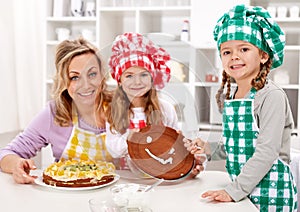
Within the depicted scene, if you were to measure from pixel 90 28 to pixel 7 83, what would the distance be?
0.97 metres

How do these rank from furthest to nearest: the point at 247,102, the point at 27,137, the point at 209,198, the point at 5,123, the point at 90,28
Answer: the point at 90,28 → the point at 5,123 → the point at 27,137 → the point at 247,102 → the point at 209,198

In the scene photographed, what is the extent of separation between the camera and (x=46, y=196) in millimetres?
1354

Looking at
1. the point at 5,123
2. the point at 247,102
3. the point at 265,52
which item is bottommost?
the point at 5,123

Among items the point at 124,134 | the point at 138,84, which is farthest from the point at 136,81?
the point at 124,134

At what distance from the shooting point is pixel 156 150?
4.70ft

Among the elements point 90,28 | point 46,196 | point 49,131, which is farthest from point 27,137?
point 90,28

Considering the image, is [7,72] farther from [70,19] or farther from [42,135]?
[42,135]

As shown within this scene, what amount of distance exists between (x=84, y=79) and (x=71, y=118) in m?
0.31

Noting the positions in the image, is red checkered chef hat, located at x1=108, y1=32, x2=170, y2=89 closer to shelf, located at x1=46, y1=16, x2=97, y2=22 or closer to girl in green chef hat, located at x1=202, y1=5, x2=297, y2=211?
girl in green chef hat, located at x1=202, y1=5, x2=297, y2=211

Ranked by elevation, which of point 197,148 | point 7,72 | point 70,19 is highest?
point 70,19

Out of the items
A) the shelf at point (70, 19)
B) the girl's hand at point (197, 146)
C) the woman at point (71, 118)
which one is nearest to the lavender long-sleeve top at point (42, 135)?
the woman at point (71, 118)

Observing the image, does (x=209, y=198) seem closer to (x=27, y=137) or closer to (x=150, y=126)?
(x=150, y=126)

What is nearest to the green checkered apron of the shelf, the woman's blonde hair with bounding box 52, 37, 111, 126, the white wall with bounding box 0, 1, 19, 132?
the woman's blonde hair with bounding box 52, 37, 111, 126

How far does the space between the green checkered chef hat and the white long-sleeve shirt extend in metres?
0.28
